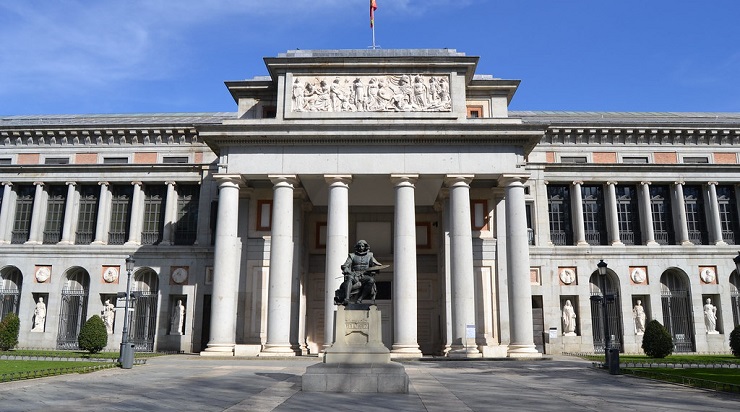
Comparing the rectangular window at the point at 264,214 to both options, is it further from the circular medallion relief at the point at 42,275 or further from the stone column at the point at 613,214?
the stone column at the point at 613,214

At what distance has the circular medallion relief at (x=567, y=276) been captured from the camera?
4266 cm

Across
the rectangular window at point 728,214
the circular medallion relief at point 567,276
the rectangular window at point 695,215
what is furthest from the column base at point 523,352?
the rectangular window at point 728,214

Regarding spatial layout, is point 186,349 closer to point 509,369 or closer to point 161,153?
point 161,153

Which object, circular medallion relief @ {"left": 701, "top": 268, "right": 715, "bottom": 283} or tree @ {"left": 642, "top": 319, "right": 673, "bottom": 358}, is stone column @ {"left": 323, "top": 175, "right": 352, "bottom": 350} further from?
circular medallion relief @ {"left": 701, "top": 268, "right": 715, "bottom": 283}

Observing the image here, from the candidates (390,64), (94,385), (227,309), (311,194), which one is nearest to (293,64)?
(390,64)

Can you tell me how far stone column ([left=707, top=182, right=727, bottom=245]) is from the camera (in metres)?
43.5

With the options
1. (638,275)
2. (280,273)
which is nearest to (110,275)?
(280,273)

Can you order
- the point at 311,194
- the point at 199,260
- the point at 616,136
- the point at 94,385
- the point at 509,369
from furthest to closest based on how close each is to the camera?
1. the point at 616,136
2. the point at 199,260
3. the point at 311,194
4. the point at 509,369
5. the point at 94,385

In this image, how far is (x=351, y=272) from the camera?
18.8 metres

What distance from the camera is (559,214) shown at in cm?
4466

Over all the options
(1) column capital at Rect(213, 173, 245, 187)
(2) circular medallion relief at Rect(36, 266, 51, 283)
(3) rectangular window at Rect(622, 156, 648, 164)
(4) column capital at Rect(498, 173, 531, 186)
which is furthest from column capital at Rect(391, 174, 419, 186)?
(2) circular medallion relief at Rect(36, 266, 51, 283)

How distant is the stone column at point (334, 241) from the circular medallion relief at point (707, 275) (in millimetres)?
26561

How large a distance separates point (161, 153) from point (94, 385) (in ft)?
97.9

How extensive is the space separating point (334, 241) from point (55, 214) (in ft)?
81.9
